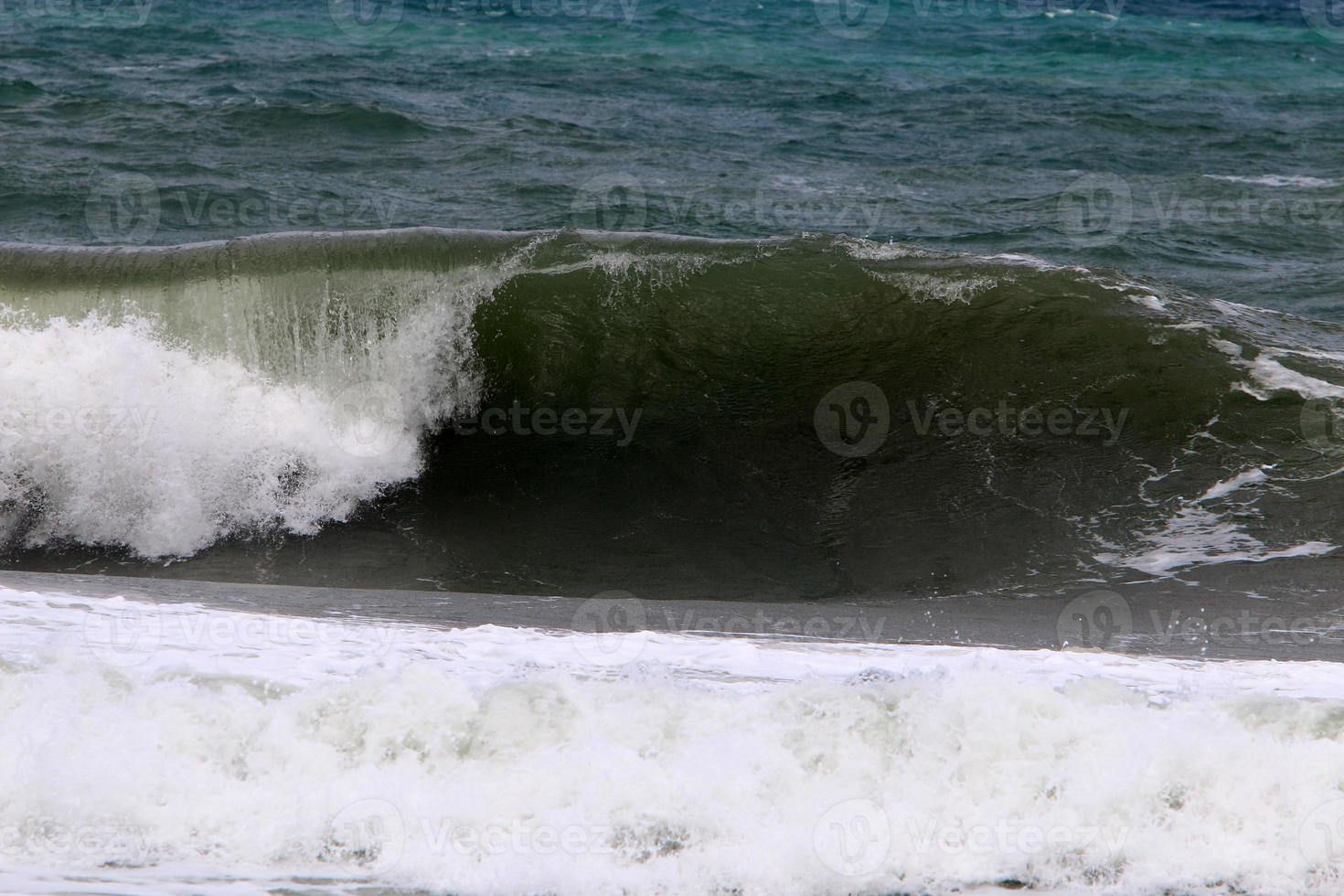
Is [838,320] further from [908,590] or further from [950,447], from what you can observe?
[908,590]

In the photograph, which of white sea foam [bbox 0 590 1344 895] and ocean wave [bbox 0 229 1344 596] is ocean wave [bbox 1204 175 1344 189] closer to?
ocean wave [bbox 0 229 1344 596]

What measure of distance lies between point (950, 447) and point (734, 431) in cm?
120

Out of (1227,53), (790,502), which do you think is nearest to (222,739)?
(790,502)

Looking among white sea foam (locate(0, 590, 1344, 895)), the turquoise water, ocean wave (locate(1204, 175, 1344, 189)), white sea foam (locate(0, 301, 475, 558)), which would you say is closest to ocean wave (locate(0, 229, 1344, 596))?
white sea foam (locate(0, 301, 475, 558))

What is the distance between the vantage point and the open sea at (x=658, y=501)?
10.7ft

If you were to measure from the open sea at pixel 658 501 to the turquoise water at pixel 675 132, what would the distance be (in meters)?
0.11

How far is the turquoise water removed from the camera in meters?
10.5

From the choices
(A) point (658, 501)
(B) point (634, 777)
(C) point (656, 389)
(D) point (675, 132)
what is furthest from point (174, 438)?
(D) point (675, 132)

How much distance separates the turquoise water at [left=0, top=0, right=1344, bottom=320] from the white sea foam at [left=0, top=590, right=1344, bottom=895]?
21.2ft

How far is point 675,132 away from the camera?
45.1 ft

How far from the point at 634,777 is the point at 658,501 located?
3089 millimetres

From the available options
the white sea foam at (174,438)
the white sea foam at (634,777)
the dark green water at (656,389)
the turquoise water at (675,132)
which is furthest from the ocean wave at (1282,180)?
the white sea foam at (634,777)

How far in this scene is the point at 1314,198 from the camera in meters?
12.0

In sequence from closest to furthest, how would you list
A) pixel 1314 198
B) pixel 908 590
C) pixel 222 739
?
pixel 222 739
pixel 908 590
pixel 1314 198
